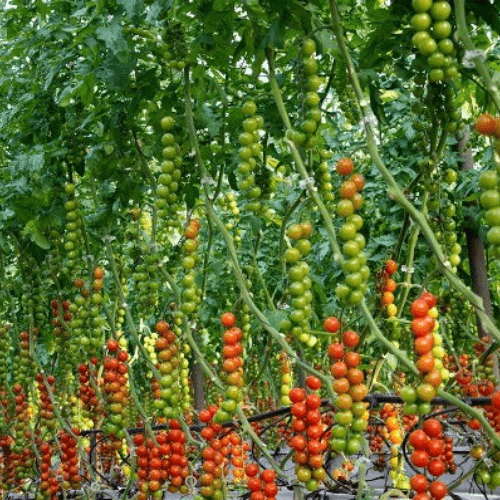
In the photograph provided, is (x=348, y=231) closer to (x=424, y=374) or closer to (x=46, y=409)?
(x=424, y=374)

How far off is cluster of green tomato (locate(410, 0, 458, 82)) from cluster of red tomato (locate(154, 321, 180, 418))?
125 cm

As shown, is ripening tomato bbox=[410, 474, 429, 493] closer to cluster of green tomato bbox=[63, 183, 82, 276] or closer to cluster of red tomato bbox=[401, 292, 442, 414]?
cluster of red tomato bbox=[401, 292, 442, 414]

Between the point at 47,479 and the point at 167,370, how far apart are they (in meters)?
1.54

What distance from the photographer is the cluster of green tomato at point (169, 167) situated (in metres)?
2.03

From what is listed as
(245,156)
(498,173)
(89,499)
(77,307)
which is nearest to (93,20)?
(245,156)

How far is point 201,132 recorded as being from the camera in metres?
2.41

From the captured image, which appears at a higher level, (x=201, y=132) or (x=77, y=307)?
(x=201, y=132)

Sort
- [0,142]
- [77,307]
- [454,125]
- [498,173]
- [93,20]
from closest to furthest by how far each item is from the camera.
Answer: [498,173] → [454,125] → [93,20] → [77,307] → [0,142]

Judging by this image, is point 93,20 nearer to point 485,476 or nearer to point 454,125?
point 454,125

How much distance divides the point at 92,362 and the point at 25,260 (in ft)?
2.28

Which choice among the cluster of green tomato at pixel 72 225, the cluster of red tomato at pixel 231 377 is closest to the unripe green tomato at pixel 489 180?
the cluster of red tomato at pixel 231 377

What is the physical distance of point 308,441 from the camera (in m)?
1.67

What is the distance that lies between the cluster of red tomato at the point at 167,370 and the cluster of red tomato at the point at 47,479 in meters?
1.39

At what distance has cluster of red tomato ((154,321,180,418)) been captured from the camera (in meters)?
2.17
